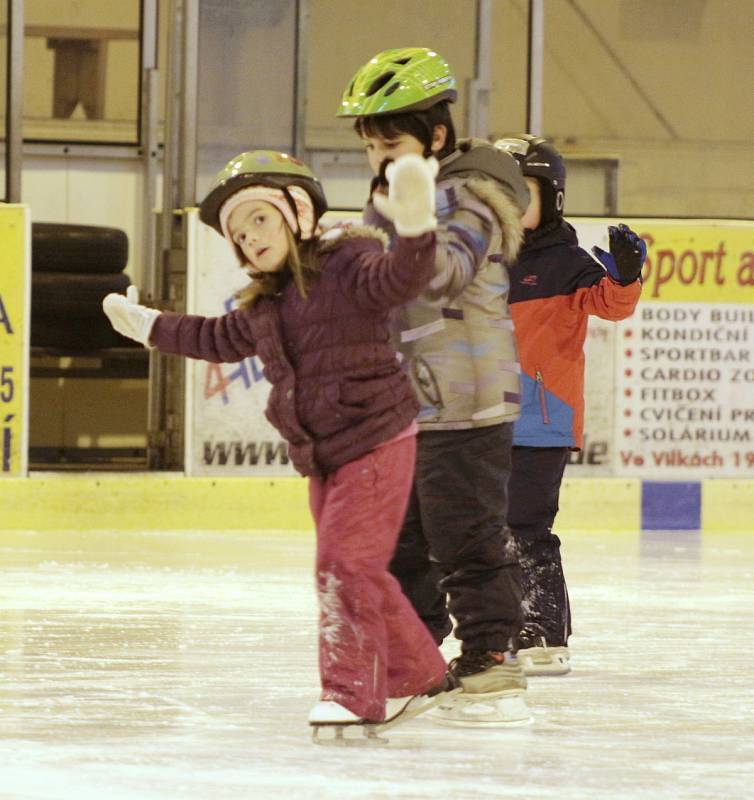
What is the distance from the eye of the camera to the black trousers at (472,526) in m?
3.43

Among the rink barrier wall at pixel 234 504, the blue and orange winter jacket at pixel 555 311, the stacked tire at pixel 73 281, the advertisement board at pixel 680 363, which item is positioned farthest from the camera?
the stacked tire at pixel 73 281

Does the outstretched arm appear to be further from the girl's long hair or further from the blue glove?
the blue glove

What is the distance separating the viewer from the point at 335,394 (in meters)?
3.14

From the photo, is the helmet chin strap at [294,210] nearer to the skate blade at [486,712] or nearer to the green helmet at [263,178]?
the green helmet at [263,178]

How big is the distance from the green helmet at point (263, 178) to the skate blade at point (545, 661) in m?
1.27

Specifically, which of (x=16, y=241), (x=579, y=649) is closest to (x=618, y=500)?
(x=16, y=241)

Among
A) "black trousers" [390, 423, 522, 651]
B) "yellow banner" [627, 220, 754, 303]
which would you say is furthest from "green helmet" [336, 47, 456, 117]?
"yellow banner" [627, 220, 754, 303]

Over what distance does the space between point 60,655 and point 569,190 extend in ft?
20.8

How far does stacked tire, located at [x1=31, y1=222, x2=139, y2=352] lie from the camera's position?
922 centimetres

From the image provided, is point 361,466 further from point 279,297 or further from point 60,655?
point 60,655

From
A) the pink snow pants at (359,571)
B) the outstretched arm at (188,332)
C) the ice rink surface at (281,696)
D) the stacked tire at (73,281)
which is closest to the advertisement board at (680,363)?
the ice rink surface at (281,696)

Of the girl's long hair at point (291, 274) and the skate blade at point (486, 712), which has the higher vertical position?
the girl's long hair at point (291, 274)

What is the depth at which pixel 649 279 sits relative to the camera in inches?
300

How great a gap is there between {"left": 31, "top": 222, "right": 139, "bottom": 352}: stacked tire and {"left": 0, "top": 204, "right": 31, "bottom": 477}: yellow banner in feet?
6.66
